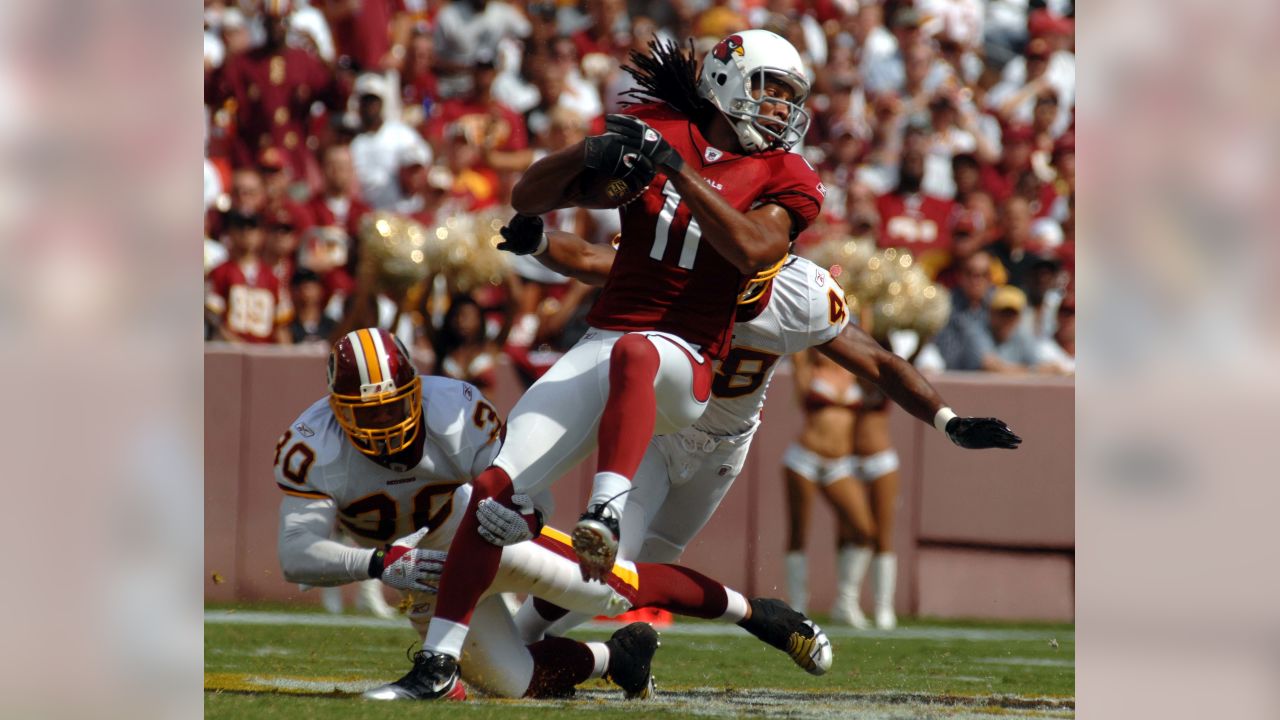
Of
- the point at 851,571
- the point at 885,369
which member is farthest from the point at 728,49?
the point at 851,571

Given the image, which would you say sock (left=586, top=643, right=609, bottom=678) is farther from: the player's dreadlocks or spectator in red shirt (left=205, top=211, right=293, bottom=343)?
spectator in red shirt (left=205, top=211, right=293, bottom=343)

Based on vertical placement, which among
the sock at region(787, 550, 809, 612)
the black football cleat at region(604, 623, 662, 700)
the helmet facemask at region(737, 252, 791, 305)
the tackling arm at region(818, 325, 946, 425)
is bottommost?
the sock at region(787, 550, 809, 612)

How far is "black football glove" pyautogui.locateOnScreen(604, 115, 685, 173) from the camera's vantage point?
12.6 ft

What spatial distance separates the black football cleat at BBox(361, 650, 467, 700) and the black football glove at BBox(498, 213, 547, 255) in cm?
117

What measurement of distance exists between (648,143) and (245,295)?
15.8 feet

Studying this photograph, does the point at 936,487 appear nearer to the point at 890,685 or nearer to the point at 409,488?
the point at 890,685

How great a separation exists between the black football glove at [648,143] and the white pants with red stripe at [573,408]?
0.49 m

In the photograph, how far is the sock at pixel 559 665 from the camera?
15.1ft

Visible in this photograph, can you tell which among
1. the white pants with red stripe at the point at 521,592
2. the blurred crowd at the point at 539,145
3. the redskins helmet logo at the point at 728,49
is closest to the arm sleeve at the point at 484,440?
the white pants with red stripe at the point at 521,592

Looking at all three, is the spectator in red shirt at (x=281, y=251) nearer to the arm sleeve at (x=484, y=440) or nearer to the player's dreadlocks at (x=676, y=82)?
the arm sleeve at (x=484, y=440)

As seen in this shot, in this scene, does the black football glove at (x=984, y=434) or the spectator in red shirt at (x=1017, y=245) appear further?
the spectator in red shirt at (x=1017, y=245)

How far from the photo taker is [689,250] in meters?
4.19

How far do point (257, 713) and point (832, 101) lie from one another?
6826mm

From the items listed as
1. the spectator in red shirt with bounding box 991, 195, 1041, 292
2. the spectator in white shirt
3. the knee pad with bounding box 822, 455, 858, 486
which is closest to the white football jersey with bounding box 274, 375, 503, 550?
the knee pad with bounding box 822, 455, 858, 486
